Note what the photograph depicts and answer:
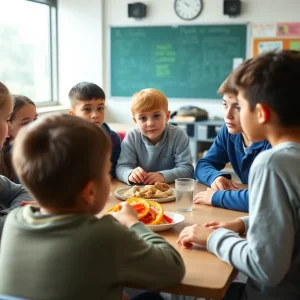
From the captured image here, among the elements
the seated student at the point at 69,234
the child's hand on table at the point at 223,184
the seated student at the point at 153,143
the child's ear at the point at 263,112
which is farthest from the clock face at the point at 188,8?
the seated student at the point at 69,234

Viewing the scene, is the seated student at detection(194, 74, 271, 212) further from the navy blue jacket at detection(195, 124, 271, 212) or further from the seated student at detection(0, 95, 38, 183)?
the seated student at detection(0, 95, 38, 183)

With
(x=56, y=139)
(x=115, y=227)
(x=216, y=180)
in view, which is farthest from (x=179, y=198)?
(x=56, y=139)

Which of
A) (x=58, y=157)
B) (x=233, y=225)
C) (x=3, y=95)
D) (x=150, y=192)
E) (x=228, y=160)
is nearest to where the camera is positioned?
(x=58, y=157)

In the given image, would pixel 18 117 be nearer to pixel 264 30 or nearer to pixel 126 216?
pixel 126 216

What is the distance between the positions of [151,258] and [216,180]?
951 mm

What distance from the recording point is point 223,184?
2.00 m

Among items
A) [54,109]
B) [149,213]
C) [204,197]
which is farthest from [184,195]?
[54,109]

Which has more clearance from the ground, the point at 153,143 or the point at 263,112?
the point at 263,112

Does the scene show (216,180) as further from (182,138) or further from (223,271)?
(223,271)

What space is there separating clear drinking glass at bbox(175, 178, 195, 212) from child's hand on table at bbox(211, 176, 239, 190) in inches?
9.4

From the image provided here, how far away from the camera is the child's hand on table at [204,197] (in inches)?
72.6

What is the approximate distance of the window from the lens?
5.28 m

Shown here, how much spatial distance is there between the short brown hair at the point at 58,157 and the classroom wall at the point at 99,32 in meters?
4.70

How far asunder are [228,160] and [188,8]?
Answer: 12.1ft
